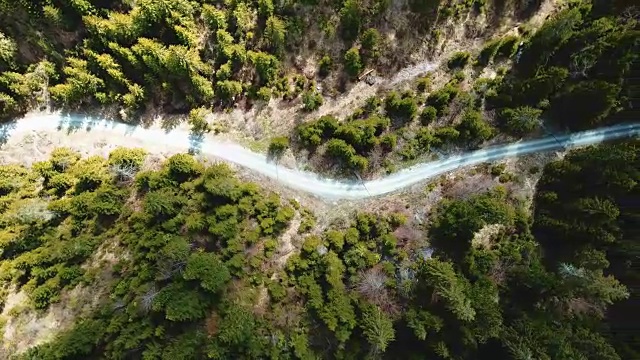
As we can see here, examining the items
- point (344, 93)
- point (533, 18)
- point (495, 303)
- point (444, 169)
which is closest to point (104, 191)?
point (344, 93)

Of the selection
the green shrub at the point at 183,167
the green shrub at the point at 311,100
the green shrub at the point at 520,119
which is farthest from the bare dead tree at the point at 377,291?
the green shrub at the point at 520,119

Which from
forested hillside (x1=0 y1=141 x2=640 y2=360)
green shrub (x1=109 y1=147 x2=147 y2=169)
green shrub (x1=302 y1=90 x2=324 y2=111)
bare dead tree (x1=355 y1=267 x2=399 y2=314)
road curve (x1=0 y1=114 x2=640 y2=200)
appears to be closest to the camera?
forested hillside (x1=0 y1=141 x2=640 y2=360)

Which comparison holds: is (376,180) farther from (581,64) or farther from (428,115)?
(581,64)

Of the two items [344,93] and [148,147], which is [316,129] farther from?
[148,147]

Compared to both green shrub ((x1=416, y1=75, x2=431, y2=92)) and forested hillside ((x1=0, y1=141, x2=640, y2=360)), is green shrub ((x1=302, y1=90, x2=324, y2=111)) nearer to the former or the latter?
green shrub ((x1=416, y1=75, x2=431, y2=92))

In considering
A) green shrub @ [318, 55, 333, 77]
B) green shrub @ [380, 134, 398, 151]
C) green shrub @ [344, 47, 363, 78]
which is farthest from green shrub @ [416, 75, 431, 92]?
green shrub @ [318, 55, 333, 77]

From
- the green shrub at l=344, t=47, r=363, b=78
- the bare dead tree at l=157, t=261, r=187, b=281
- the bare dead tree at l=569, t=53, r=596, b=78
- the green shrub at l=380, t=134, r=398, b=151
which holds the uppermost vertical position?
the bare dead tree at l=569, t=53, r=596, b=78

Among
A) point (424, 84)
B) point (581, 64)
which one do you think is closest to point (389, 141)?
point (424, 84)

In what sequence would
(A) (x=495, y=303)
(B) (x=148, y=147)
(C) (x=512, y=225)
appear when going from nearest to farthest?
(A) (x=495, y=303) < (C) (x=512, y=225) < (B) (x=148, y=147)
